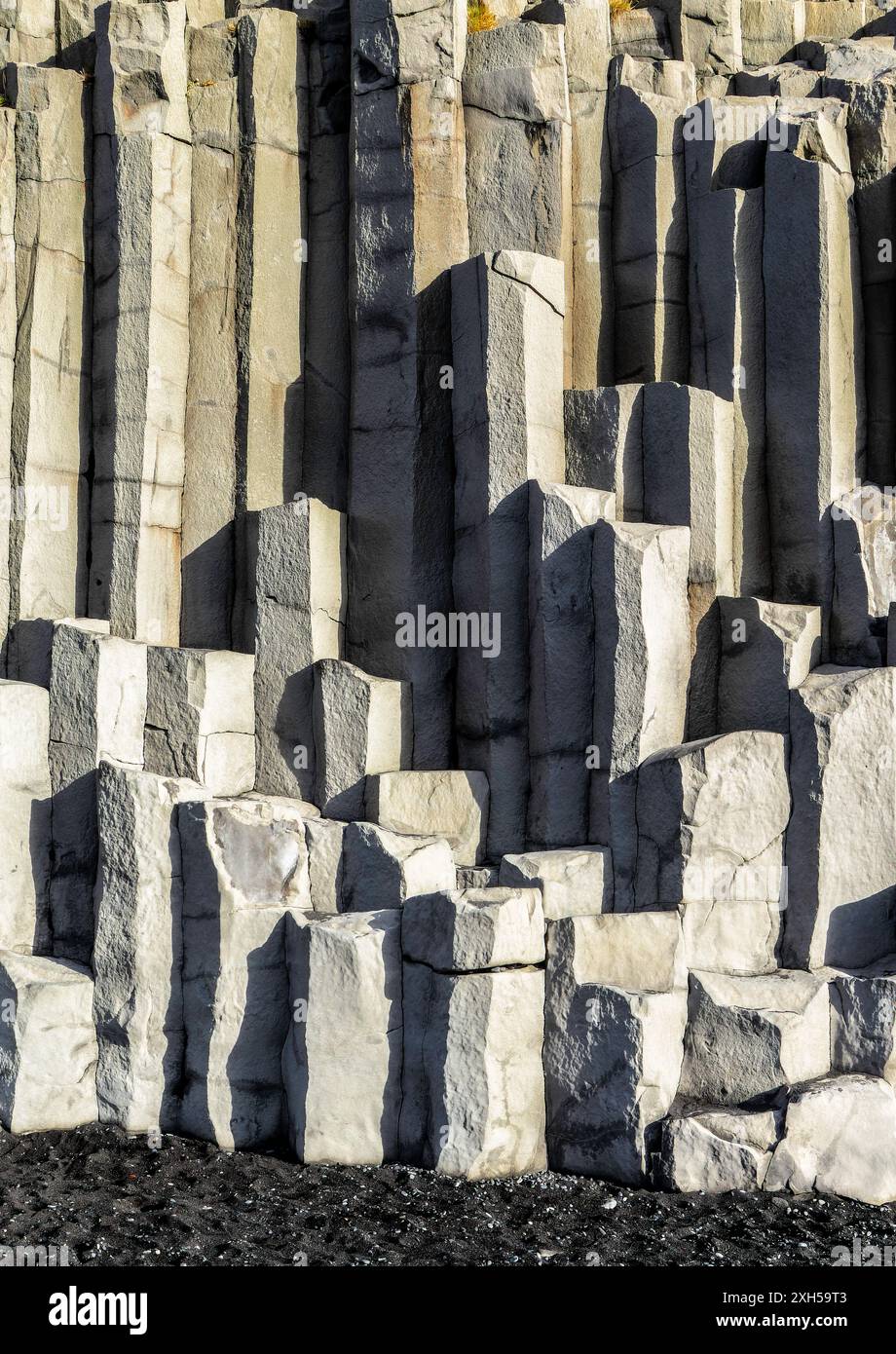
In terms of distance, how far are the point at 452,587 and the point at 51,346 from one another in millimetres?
3295

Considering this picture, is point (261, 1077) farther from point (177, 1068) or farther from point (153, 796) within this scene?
point (153, 796)

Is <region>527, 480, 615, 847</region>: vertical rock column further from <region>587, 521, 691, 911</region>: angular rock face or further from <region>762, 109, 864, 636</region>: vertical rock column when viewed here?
<region>762, 109, 864, 636</region>: vertical rock column

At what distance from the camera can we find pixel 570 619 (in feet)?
30.1

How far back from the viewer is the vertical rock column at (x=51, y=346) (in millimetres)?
9922

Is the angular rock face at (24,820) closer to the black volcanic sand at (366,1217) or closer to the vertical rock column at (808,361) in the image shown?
the black volcanic sand at (366,1217)

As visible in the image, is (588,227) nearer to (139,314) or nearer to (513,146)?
(513,146)

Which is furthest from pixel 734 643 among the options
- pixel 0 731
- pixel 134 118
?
pixel 134 118

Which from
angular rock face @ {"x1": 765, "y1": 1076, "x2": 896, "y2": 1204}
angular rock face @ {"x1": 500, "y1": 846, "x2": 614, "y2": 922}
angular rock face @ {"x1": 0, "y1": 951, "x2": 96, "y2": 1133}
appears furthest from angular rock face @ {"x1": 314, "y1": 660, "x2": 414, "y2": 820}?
angular rock face @ {"x1": 765, "y1": 1076, "x2": 896, "y2": 1204}

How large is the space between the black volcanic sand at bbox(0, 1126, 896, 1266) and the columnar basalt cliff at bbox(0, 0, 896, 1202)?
22 centimetres

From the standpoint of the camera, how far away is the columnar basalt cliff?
8.16 m

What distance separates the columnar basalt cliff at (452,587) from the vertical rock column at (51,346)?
0.10 feet

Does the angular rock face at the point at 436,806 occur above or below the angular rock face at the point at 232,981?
above

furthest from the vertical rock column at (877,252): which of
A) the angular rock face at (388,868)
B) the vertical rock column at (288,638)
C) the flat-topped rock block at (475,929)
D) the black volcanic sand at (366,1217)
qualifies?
the black volcanic sand at (366,1217)

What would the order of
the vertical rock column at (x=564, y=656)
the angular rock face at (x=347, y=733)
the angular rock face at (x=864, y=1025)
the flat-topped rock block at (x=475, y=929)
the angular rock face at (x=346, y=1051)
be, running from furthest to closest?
the angular rock face at (x=347, y=733) → the vertical rock column at (x=564, y=656) → the angular rock face at (x=864, y=1025) → the angular rock face at (x=346, y=1051) → the flat-topped rock block at (x=475, y=929)
